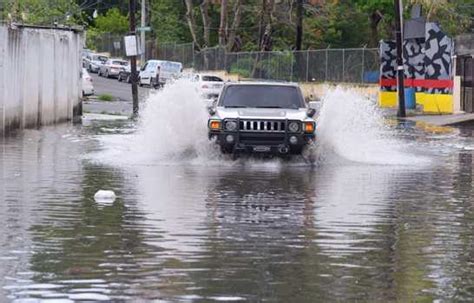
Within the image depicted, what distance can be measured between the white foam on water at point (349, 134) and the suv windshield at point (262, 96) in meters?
0.71

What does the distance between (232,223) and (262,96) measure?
9.39 m

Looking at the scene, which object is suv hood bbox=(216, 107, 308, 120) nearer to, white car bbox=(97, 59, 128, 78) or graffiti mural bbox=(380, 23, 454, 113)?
graffiti mural bbox=(380, 23, 454, 113)

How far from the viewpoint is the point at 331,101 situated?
2392 centimetres

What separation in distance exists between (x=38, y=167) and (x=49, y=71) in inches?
535

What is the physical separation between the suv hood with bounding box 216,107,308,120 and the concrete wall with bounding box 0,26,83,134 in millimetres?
8634

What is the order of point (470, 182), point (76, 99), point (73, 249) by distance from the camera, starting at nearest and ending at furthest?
point (73, 249) → point (470, 182) → point (76, 99)

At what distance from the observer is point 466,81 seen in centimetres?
4497

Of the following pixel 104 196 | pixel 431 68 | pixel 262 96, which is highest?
pixel 431 68

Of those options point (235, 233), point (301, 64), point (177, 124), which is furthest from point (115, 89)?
point (235, 233)

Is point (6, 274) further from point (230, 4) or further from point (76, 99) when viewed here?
point (230, 4)

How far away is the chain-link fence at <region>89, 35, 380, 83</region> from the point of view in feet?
198

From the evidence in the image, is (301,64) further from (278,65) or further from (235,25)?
(235,25)

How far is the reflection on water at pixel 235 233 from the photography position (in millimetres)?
10039

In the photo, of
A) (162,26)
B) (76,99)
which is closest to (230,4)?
(162,26)
